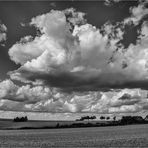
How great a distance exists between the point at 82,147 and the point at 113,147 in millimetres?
14562

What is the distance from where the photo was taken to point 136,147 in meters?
103

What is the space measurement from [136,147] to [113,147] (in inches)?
386

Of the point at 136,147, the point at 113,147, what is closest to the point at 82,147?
the point at 113,147

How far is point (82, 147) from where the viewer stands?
385 ft

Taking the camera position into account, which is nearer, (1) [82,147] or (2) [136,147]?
(2) [136,147]

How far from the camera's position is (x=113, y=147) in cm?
10919

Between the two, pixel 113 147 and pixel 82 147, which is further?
pixel 82 147

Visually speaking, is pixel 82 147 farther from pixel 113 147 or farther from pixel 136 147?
pixel 136 147

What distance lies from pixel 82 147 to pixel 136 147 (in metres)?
24.4
